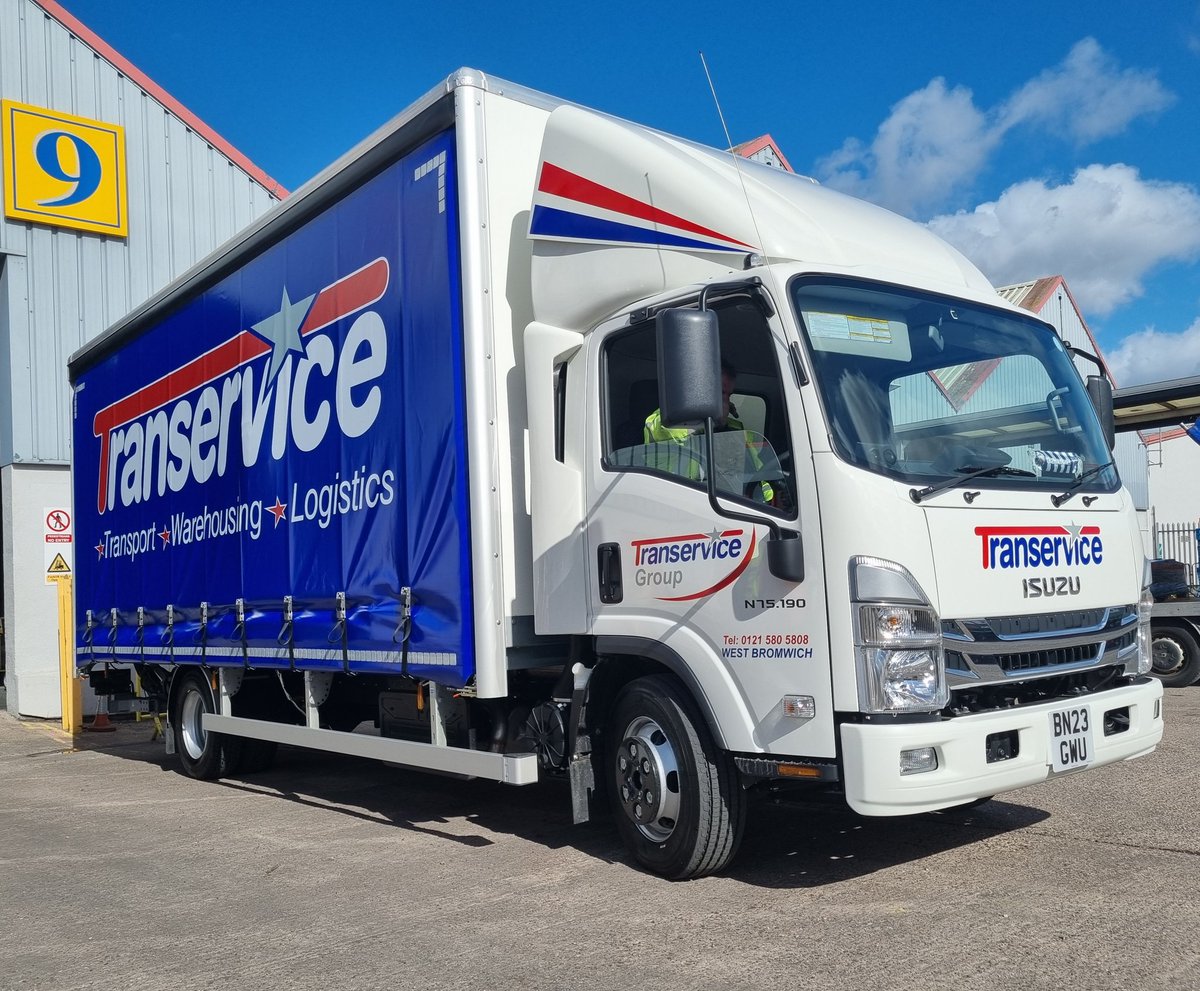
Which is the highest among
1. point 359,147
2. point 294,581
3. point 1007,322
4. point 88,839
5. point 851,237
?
point 359,147

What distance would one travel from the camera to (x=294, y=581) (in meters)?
7.26

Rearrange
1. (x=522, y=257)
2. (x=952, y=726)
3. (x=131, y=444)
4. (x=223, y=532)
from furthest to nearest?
(x=131, y=444), (x=223, y=532), (x=522, y=257), (x=952, y=726)

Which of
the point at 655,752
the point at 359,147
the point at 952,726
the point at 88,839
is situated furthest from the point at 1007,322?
the point at 88,839

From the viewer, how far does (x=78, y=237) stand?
15.7m

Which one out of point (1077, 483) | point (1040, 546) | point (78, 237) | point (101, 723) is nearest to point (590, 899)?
point (1040, 546)

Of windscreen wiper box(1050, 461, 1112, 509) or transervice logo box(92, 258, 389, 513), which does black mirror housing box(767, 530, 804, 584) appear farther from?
transervice logo box(92, 258, 389, 513)

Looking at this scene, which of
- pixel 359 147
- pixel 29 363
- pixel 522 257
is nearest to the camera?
pixel 522 257

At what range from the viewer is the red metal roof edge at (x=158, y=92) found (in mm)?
15602

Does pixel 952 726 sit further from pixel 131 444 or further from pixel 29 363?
pixel 29 363

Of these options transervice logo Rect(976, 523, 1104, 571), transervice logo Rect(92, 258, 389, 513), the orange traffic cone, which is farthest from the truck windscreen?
the orange traffic cone

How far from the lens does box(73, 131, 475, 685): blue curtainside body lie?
19.7 ft

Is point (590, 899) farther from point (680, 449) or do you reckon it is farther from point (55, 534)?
point (55, 534)

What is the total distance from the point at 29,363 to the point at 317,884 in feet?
38.8

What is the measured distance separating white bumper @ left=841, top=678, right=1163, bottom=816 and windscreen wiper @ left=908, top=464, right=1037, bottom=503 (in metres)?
0.86
